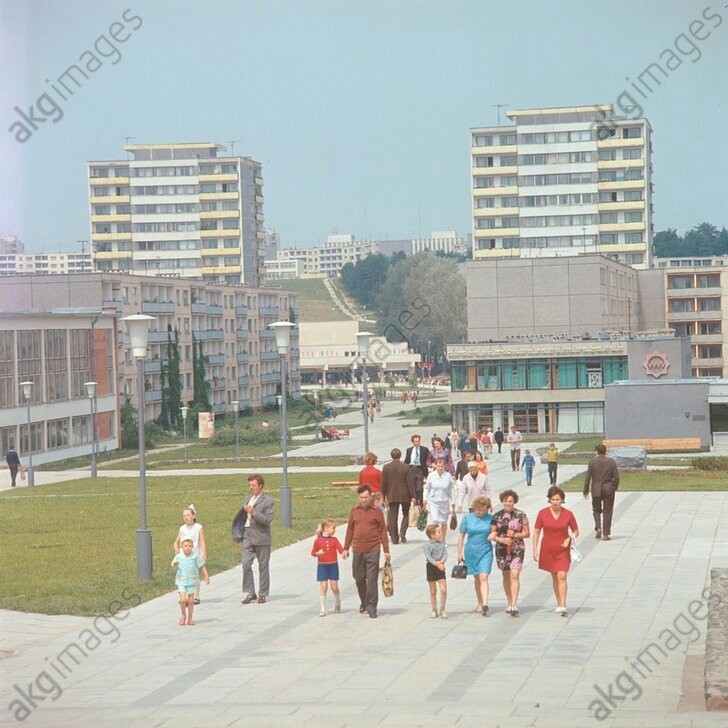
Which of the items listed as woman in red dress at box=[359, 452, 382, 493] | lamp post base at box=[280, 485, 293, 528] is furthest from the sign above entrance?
woman in red dress at box=[359, 452, 382, 493]

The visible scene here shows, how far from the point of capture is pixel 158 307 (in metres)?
101

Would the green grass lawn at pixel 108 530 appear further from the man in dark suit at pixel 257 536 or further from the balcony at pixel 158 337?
the balcony at pixel 158 337

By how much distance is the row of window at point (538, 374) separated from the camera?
78.8 meters

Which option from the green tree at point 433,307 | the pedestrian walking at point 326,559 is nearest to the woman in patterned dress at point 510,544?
the pedestrian walking at point 326,559

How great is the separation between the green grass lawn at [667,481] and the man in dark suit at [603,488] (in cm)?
1154

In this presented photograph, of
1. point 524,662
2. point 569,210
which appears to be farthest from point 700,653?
point 569,210

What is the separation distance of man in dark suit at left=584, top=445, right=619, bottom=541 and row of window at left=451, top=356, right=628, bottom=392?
5196cm

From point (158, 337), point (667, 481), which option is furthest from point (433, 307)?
point (667, 481)

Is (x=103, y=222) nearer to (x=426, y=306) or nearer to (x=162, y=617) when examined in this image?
(x=426, y=306)

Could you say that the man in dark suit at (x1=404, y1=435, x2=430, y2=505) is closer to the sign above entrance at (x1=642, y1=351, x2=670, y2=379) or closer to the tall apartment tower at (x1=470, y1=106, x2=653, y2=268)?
the sign above entrance at (x1=642, y1=351, x2=670, y2=379)

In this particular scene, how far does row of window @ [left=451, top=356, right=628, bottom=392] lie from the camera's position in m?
78.8

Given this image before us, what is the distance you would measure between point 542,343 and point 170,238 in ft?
243

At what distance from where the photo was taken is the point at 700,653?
640 inches

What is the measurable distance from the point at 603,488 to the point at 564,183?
110586mm
